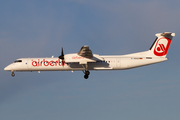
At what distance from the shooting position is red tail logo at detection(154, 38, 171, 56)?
38.8 metres

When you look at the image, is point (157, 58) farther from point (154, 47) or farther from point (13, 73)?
point (13, 73)

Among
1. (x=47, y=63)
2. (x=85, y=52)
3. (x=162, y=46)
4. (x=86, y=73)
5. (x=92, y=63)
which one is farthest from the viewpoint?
(x=162, y=46)

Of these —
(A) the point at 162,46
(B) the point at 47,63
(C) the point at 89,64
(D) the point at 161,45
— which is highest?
(D) the point at 161,45

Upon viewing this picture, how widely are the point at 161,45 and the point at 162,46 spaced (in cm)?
16

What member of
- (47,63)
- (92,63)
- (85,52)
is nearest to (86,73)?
(92,63)

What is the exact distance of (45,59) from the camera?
38219 mm

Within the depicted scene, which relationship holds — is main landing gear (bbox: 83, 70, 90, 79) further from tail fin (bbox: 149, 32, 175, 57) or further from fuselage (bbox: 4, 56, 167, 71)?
tail fin (bbox: 149, 32, 175, 57)

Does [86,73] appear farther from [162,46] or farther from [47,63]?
[162,46]

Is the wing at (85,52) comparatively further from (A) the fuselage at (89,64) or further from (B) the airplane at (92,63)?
(A) the fuselage at (89,64)

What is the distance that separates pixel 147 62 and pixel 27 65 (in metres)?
13.4

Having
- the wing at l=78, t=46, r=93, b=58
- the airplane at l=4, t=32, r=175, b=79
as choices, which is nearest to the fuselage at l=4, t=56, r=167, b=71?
the airplane at l=4, t=32, r=175, b=79

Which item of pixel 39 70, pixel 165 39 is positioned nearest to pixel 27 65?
pixel 39 70

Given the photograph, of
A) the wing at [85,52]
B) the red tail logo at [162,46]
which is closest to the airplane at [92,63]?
the red tail logo at [162,46]

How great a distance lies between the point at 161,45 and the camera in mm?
39000
